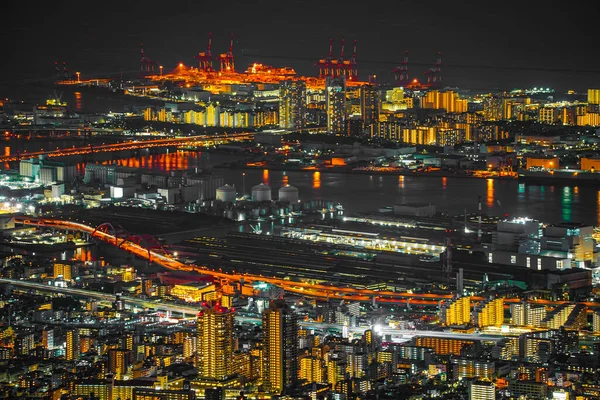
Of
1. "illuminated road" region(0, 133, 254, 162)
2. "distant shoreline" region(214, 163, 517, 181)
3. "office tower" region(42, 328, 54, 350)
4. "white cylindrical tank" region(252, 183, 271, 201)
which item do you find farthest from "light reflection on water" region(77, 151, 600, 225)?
"office tower" region(42, 328, 54, 350)

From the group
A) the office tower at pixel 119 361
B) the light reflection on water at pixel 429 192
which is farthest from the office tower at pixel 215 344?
the light reflection on water at pixel 429 192

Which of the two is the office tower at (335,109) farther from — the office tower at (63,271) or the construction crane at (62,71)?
the office tower at (63,271)

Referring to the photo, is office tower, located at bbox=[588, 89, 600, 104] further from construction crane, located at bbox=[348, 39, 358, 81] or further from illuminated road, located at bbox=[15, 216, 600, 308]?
illuminated road, located at bbox=[15, 216, 600, 308]

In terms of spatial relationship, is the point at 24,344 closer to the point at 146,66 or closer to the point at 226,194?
the point at 226,194

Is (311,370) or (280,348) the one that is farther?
(311,370)

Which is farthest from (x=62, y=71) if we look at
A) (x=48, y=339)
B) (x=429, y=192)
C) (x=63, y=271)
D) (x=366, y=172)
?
(x=48, y=339)

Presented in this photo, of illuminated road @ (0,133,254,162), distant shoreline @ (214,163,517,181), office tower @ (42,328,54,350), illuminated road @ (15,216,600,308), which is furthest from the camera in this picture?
illuminated road @ (0,133,254,162)
